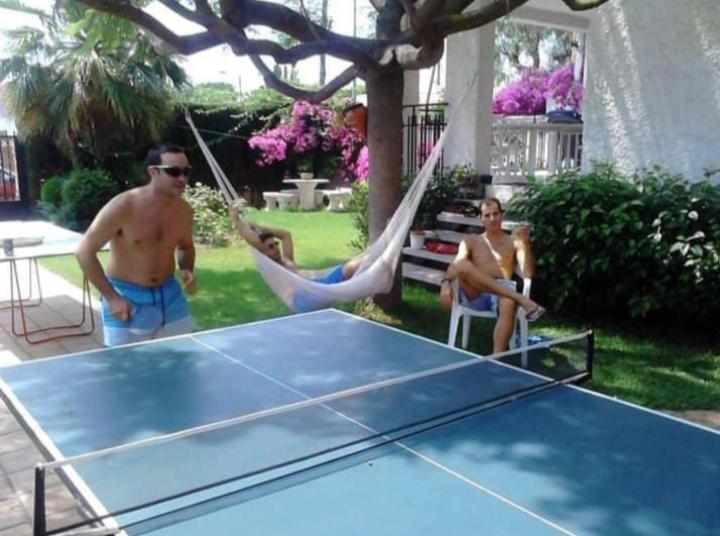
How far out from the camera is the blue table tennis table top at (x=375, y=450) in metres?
1.74

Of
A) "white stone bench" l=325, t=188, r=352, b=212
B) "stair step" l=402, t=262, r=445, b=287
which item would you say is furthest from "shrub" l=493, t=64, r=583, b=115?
"stair step" l=402, t=262, r=445, b=287

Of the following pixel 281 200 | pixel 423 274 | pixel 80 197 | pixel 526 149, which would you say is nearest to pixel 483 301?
pixel 423 274

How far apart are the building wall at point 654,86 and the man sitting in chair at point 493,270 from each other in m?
2.53

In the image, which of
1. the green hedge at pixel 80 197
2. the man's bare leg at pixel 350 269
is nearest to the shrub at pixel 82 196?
the green hedge at pixel 80 197

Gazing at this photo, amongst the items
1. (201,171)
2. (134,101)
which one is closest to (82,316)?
(134,101)

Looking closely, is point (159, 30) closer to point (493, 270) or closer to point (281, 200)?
point (493, 270)

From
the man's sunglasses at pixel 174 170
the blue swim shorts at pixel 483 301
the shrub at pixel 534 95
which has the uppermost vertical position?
the shrub at pixel 534 95

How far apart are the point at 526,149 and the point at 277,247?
→ 556cm

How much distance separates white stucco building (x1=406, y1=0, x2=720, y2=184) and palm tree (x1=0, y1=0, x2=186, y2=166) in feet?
23.6

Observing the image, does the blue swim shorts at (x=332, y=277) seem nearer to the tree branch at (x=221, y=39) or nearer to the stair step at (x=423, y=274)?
the tree branch at (x=221, y=39)

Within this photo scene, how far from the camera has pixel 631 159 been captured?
24.0 ft

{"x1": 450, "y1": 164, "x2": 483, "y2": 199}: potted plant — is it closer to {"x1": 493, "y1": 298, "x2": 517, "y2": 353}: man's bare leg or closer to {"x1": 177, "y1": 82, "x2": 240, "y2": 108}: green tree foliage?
{"x1": 493, "y1": 298, "x2": 517, "y2": 353}: man's bare leg

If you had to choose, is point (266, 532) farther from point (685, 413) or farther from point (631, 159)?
point (631, 159)

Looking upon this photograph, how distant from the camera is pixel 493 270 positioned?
5.25m
